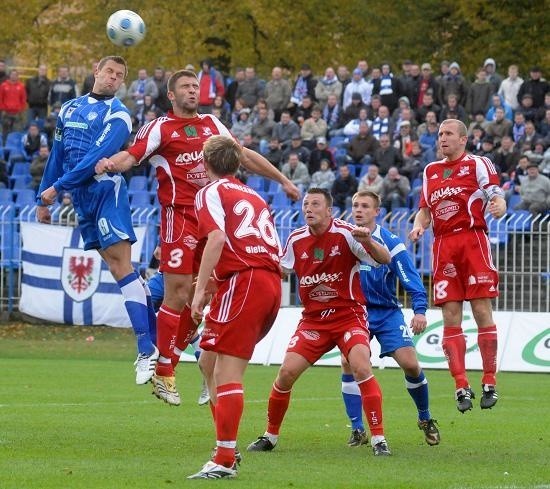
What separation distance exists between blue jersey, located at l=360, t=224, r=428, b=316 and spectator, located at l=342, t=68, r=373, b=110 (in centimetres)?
1893

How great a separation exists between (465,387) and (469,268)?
1.29m

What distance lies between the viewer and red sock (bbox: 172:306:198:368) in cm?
1230

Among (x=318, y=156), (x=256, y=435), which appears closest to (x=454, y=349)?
(x=256, y=435)

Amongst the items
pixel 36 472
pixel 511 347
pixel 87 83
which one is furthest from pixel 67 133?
pixel 87 83

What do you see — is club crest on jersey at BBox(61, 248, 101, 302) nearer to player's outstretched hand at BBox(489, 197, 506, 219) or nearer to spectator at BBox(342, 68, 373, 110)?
spectator at BBox(342, 68, 373, 110)

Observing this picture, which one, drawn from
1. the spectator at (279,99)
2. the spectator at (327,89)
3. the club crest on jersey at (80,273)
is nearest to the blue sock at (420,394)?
the club crest on jersey at (80,273)

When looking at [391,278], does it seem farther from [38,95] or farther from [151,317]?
[38,95]

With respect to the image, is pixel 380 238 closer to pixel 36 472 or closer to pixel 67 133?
pixel 67 133

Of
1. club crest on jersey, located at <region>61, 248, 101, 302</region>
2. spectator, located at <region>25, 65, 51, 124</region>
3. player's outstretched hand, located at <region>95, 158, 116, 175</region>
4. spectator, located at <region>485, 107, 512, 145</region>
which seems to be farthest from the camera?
spectator, located at <region>25, 65, 51, 124</region>

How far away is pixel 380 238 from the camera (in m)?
12.0

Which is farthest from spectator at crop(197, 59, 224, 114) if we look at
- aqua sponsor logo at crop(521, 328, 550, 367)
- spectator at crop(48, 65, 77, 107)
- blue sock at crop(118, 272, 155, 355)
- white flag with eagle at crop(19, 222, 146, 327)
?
blue sock at crop(118, 272, 155, 355)

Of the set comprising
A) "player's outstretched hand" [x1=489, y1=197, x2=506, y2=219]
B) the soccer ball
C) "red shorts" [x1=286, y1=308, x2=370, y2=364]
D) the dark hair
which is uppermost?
the soccer ball

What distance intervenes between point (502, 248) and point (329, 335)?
13320mm

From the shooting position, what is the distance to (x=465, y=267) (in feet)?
45.0
